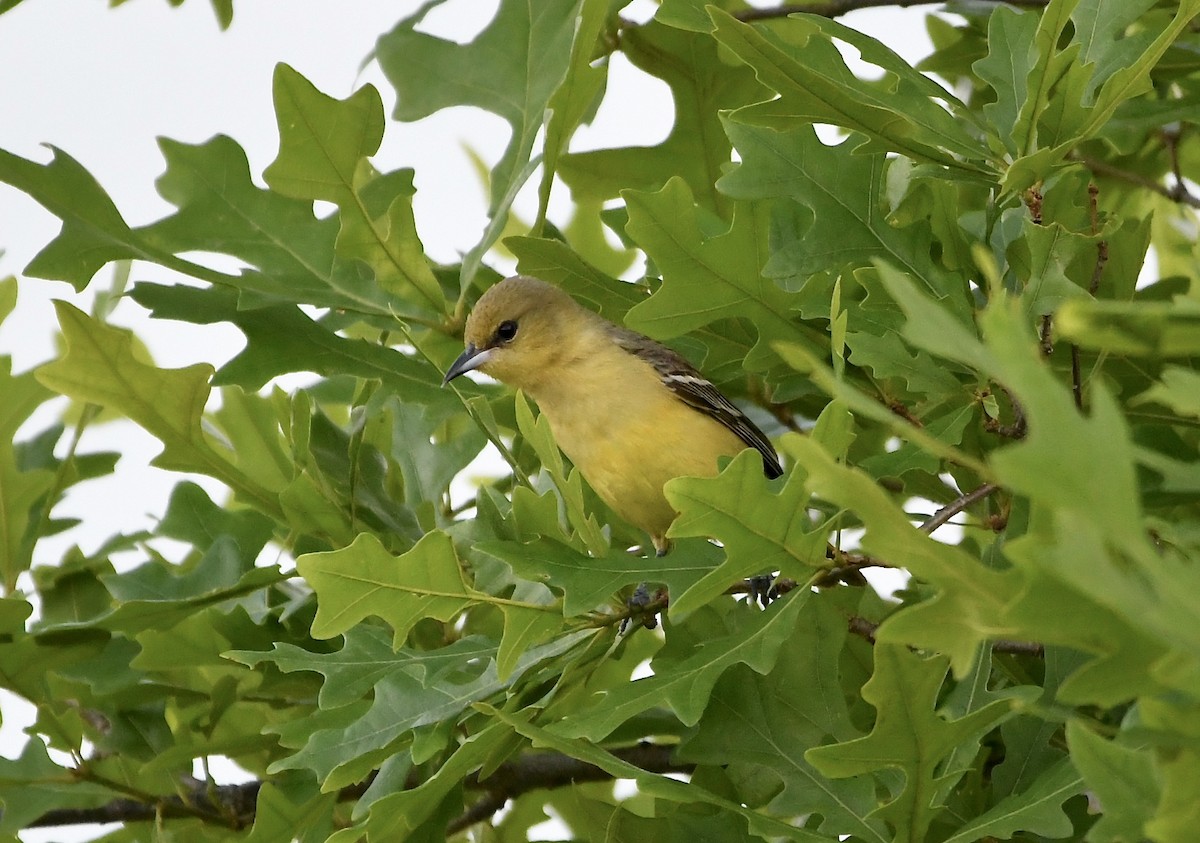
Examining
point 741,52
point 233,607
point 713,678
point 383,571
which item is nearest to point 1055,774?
point 713,678

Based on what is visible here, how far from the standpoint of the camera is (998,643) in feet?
Result: 9.33

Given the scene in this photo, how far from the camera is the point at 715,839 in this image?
284 cm

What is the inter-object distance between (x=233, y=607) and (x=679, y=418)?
4.77 ft

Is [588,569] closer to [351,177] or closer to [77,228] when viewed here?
[351,177]

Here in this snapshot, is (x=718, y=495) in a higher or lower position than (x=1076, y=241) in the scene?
lower

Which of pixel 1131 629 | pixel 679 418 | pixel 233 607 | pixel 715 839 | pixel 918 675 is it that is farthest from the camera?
pixel 679 418

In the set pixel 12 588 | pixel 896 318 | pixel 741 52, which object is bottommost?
pixel 12 588

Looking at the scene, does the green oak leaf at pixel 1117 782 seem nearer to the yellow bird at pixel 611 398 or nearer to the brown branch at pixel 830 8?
the yellow bird at pixel 611 398

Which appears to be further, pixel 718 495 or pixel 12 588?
pixel 12 588

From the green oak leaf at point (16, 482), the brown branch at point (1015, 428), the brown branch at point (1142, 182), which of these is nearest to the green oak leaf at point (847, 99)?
the brown branch at point (1015, 428)

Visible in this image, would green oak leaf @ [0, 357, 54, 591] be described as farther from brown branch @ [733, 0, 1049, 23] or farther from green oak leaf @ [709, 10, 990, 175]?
green oak leaf @ [709, 10, 990, 175]

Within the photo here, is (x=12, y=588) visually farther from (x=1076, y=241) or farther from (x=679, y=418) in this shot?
(x=1076, y=241)

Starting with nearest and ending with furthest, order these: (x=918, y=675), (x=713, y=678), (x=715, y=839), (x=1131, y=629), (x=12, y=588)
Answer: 1. (x=1131, y=629)
2. (x=918, y=675)
3. (x=713, y=678)
4. (x=715, y=839)
5. (x=12, y=588)

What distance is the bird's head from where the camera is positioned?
4111mm
